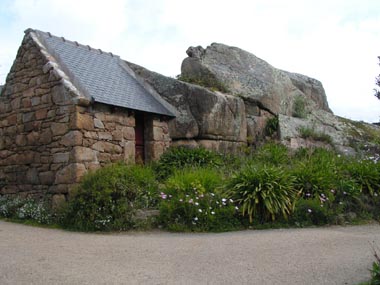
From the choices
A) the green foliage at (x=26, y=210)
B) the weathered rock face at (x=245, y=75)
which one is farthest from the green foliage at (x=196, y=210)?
the weathered rock face at (x=245, y=75)

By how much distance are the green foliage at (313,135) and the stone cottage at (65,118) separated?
4187mm

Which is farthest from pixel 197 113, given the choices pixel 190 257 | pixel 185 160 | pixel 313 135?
pixel 190 257

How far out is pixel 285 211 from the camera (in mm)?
A: 7195

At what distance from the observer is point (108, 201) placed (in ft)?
23.4

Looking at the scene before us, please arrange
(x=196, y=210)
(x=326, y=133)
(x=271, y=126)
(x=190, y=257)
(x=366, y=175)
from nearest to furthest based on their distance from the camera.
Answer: (x=190, y=257)
(x=196, y=210)
(x=366, y=175)
(x=271, y=126)
(x=326, y=133)

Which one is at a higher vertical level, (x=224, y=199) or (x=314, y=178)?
(x=314, y=178)

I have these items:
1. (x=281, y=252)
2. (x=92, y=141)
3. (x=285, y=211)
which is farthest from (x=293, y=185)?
(x=92, y=141)

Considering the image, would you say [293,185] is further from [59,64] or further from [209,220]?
[59,64]

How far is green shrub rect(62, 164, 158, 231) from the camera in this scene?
705 centimetres

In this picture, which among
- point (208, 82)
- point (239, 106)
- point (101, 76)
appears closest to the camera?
point (101, 76)

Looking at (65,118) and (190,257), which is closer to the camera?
(190,257)

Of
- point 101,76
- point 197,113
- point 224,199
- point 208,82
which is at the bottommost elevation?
point 224,199

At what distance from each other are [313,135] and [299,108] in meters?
1.82

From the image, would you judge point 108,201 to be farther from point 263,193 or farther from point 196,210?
point 263,193
